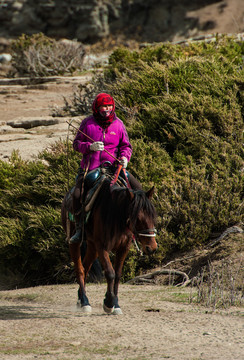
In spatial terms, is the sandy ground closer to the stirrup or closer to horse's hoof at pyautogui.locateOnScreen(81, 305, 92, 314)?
the stirrup

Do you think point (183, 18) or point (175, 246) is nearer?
point (175, 246)

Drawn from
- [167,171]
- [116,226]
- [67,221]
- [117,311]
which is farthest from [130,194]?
[167,171]

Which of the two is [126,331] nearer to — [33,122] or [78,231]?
[78,231]

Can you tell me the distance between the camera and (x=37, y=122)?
18.8m

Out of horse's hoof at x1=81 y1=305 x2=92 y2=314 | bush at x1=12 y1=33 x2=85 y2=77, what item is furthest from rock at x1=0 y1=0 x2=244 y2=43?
horse's hoof at x1=81 y1=305 x2=92 y2=314

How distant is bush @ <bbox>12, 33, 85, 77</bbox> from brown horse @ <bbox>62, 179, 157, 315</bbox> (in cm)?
1859

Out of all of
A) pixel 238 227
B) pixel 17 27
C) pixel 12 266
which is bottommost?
pixel 12 266

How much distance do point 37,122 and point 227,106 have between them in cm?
716

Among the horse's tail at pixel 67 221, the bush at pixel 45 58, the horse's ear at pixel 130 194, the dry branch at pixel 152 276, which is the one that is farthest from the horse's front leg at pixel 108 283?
the bush at pixel 45 58

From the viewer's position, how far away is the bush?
84.1ft

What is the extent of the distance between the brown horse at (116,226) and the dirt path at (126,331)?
42 cm

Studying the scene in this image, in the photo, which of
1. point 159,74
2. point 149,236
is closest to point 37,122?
point 159,74

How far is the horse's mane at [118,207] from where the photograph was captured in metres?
7.07

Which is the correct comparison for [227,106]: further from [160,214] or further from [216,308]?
[216,308]
